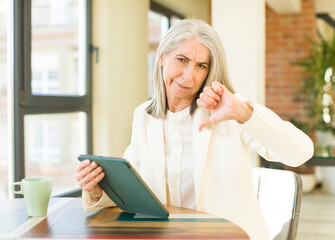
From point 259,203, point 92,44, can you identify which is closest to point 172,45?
point 259,203

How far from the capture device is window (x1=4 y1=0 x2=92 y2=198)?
2975 millimetres

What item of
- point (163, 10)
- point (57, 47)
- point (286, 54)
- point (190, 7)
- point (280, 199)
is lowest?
point (280, 199)

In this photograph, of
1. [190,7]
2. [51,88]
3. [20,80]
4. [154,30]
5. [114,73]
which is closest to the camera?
[20,80]

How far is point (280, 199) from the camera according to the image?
1.69 m

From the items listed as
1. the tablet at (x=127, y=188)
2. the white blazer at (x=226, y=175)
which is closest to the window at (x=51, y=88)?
the white blazer at (x=226, y=175)

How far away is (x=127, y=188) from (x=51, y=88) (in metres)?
2.24

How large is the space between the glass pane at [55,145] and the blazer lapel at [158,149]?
1.54 meters

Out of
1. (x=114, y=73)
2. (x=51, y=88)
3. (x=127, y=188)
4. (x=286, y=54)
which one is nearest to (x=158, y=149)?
(x=127, y=188)

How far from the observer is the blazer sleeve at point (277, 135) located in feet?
4.56

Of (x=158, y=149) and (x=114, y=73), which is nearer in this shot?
(x=158, y=149)

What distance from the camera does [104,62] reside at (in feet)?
12.7

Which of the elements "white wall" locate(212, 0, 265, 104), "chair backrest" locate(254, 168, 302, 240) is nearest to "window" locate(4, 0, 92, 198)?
"white wall" locate(212, 0, 265, 104)

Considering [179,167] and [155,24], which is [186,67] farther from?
[155,24]

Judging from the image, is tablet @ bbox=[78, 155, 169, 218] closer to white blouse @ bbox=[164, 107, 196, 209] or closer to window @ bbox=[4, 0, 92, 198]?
white blouse @ bbox=[164, 107, 196, 209]
